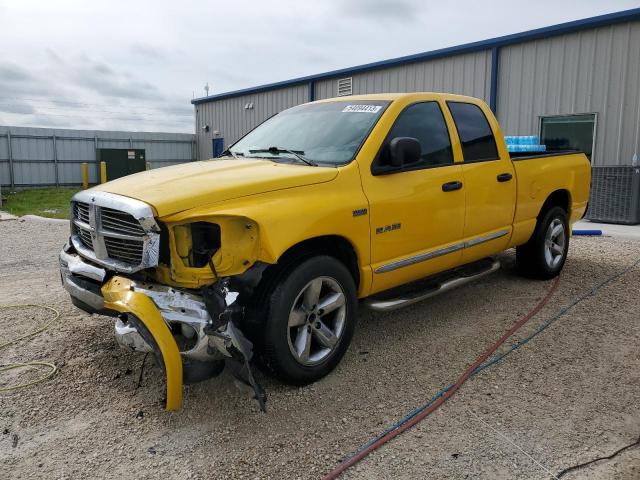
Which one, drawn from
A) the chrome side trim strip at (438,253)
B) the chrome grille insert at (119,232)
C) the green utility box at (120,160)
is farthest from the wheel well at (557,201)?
the green utility box at (120,160)

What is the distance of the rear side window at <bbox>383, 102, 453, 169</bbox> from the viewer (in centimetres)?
430

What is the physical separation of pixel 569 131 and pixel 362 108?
373 inches

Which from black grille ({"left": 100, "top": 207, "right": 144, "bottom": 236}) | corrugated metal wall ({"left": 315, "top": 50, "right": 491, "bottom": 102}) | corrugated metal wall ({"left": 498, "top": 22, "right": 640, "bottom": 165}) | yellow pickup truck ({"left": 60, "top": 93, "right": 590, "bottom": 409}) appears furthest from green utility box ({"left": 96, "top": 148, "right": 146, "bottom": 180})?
black grille ({"left": 100, "top": 207, "right": 144, "bottom": 236})

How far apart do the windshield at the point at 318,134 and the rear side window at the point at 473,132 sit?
2.95 ft

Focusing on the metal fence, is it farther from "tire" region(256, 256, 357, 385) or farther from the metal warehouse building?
"tire" region(256, 256, 357, 385)

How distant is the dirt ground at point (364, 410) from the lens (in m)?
2.79

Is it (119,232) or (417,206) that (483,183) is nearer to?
(417,206)

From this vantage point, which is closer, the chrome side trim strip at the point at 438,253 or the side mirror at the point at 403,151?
the side mirror at the point at 403,151

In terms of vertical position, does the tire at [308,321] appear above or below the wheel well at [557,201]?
below

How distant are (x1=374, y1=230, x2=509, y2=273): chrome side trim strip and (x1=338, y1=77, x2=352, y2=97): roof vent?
511 inches

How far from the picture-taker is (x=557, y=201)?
20.2 feet

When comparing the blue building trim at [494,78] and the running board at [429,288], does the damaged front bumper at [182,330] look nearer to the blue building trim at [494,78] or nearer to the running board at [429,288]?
the running board at [429,288]

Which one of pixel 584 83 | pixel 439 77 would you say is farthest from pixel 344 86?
pixel 584 83

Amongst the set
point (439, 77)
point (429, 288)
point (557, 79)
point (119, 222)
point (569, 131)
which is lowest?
point (429, 288)
